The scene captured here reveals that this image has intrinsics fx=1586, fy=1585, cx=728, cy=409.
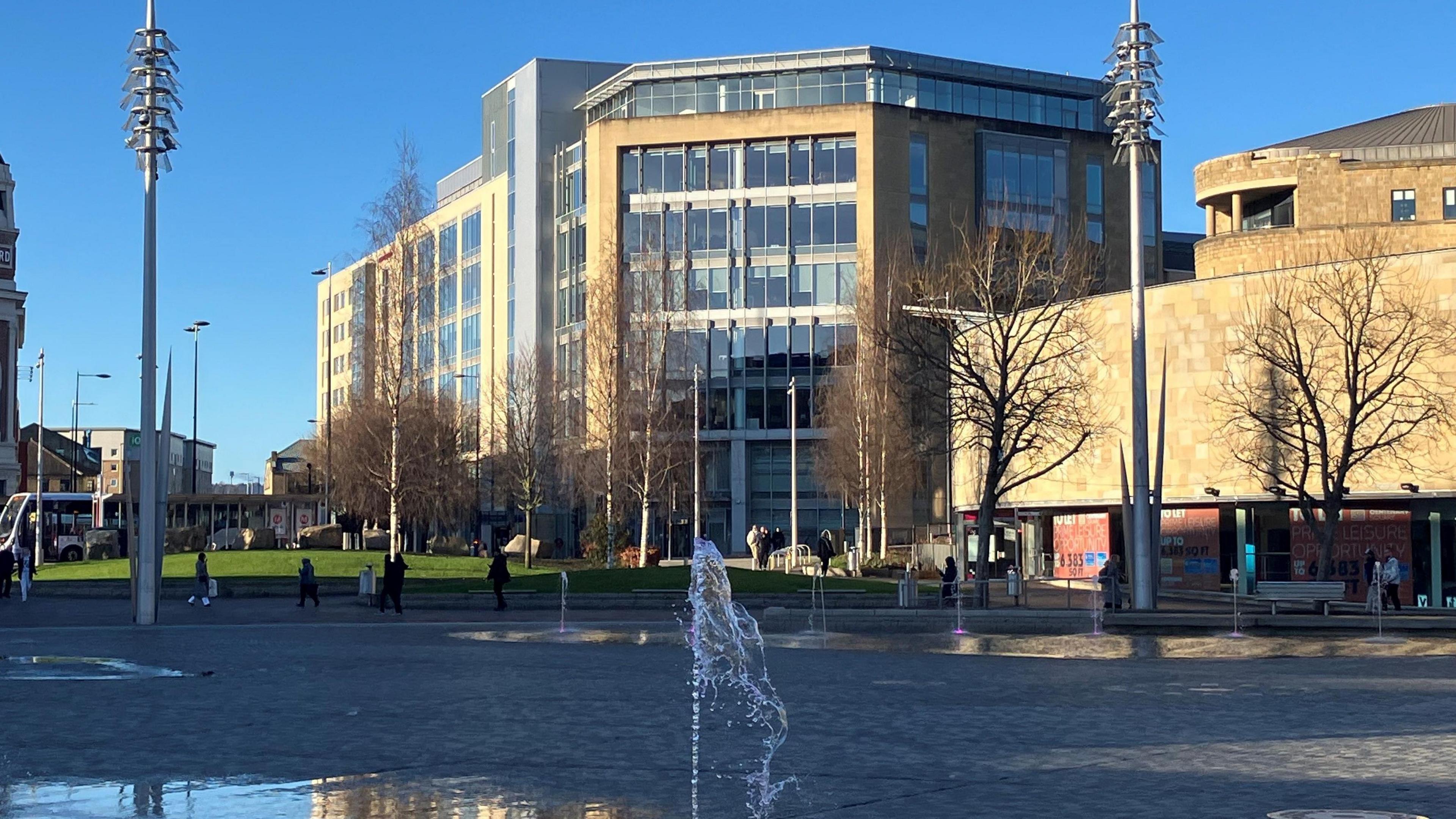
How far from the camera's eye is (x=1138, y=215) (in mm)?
32531

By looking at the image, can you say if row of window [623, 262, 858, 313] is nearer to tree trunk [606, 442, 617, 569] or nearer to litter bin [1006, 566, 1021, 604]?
tree trunk [606, 442, 617, 569]

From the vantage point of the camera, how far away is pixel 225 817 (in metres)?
8.93

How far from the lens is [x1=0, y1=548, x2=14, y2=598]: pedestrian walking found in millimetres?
45469

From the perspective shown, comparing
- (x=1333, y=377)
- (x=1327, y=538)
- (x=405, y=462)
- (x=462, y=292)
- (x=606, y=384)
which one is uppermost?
(x=462, y=292)

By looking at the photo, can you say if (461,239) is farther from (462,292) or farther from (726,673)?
(726,673)

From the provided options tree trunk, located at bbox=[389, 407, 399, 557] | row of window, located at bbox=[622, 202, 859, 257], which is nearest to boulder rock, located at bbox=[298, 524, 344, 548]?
tree trunk, located at bbox=[389, 407, 399, 557]

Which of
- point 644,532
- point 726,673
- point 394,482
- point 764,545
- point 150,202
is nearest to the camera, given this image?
point 726,673

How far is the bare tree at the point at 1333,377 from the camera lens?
42.2 m

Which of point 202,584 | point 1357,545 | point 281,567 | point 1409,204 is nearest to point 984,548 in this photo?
point 1357,545

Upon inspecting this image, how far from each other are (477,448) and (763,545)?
17.1 meters

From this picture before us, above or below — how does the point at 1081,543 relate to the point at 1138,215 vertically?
below

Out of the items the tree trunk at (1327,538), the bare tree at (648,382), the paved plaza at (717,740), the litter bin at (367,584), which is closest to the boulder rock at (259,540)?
the bare tree at (648,382)

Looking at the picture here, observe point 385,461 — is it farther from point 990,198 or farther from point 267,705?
point 267,705

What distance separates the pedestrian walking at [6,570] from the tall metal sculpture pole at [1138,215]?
1249 inches
